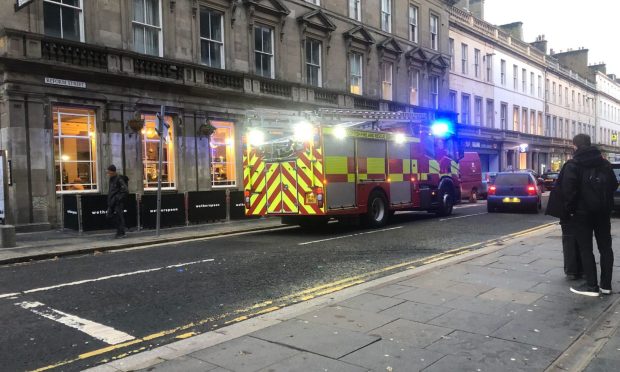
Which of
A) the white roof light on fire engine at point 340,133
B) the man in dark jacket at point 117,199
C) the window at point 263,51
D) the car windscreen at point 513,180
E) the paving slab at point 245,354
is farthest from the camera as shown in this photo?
the window at point 263,51

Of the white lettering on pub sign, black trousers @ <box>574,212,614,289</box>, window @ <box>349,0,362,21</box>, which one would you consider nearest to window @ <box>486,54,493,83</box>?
window @ <box>349,0,362,21</box>

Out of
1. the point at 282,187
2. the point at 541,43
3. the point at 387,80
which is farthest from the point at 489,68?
the point at 282,187

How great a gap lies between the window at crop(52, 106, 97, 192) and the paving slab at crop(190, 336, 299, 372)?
505 inches

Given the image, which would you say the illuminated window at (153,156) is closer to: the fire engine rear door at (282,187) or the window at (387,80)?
the fire engine rear door at (282,187)

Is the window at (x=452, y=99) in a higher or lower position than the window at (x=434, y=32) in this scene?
lower

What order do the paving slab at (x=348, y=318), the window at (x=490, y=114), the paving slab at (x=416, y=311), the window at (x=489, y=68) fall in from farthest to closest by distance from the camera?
the window at (x=490, y=114)
the window at (x=489, y=68)
the paving slab at (x=416, y=311)
the paving slab at (x=348, y=318)

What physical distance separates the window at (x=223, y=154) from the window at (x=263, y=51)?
3113 mm

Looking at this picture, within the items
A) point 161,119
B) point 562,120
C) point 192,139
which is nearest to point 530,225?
point 161,119

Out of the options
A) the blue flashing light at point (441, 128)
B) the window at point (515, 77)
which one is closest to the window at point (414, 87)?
the blue flashing light at point (441, 128)

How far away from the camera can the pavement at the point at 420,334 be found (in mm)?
3807

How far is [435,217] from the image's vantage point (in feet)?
56.3

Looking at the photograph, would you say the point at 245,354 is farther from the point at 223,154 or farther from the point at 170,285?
the point at 223,154

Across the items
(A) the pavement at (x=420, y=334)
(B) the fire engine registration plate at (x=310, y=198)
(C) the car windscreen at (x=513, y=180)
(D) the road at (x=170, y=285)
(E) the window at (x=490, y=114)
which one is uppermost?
(E) the window at (x=490, y=114)

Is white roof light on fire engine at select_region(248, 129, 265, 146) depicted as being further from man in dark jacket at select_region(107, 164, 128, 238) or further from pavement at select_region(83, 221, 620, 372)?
pavement at select_region(83, 221, 620, 372)
